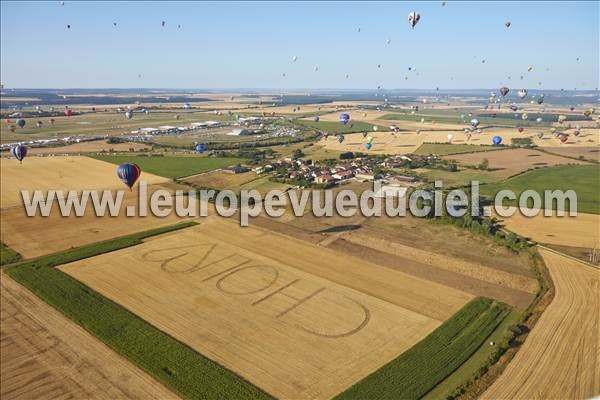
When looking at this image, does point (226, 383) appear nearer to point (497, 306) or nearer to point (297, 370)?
point (297, 370)

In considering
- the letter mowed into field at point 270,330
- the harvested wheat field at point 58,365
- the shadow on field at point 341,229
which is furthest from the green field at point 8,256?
the shadow on field at point 341,229

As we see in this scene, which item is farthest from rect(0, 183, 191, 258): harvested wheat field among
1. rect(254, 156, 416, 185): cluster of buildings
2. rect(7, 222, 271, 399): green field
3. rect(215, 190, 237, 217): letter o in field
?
rect(254, 156, 416, 185): cluster of buildings

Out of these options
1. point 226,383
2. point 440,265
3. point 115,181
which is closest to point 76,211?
point 115,181

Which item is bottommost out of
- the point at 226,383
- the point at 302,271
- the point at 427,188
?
the point at 226,383

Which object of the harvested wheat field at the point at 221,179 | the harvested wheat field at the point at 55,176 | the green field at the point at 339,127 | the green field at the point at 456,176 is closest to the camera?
the harvested wheat field at the point at 55,176

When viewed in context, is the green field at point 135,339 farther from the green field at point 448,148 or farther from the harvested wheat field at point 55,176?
the green field at point 448,148

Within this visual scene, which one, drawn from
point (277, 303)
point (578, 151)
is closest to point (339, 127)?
point (578, 151)
